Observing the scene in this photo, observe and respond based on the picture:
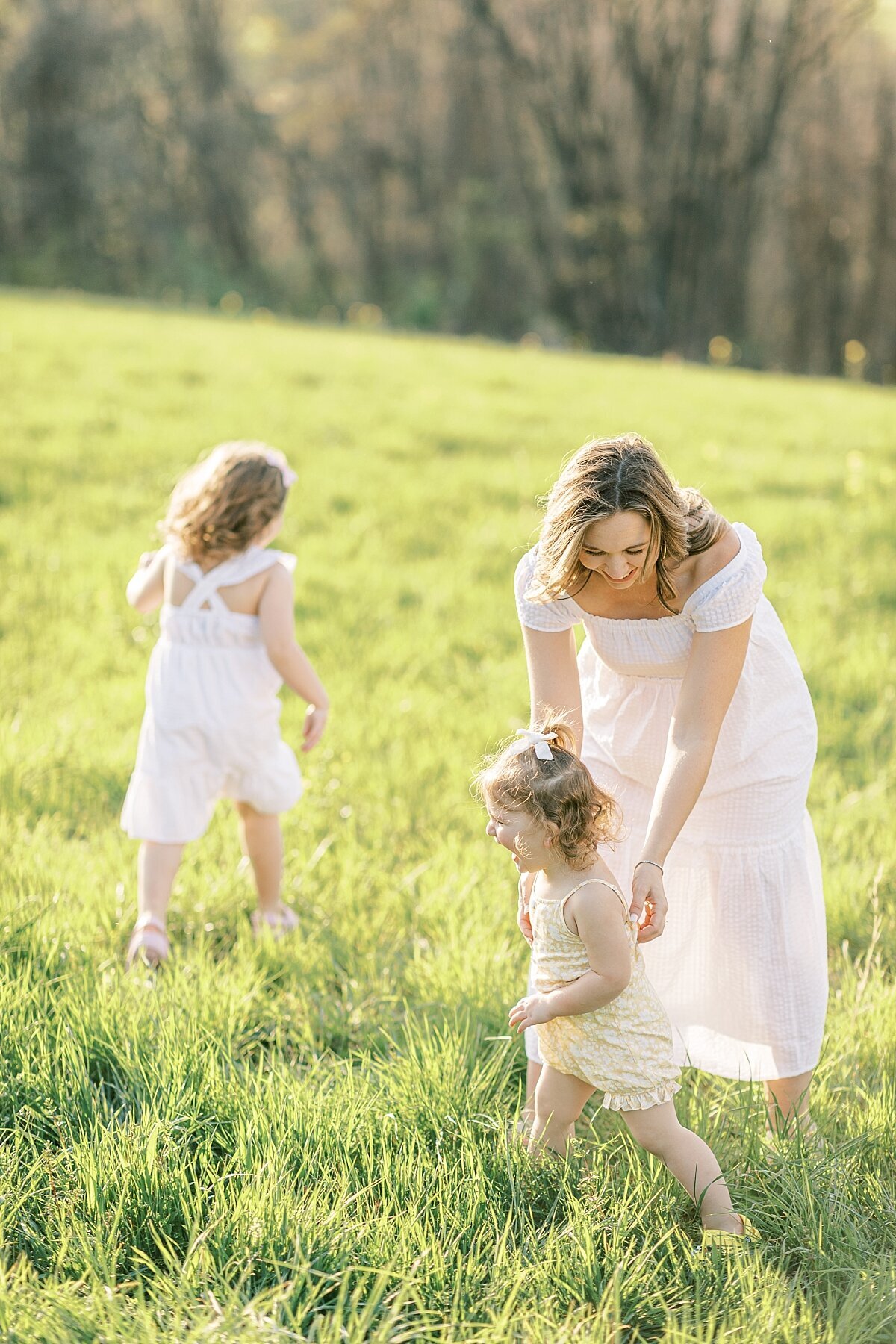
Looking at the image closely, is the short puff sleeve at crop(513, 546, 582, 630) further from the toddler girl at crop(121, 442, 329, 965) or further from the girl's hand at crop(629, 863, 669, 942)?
the toddler girl at crop(121, 442, 329, 965)

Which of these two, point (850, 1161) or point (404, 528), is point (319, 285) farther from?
point (850, 1161)

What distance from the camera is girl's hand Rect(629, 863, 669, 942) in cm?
200

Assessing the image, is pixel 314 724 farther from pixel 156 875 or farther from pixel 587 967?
pixel 587 967

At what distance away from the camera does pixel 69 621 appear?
497cm

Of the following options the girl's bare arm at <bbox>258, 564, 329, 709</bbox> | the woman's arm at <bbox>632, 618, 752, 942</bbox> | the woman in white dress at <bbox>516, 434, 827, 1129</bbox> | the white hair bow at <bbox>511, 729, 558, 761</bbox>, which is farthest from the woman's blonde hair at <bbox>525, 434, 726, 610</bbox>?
the girl's bare arm at <bbox>258, 564, 329, 709</bbox>

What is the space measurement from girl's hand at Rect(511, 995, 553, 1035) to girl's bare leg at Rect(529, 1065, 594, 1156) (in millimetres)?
192

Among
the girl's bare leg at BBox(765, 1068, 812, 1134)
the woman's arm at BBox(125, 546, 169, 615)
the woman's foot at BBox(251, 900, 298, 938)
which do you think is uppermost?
the woman's arm at BBox(125, 546, 169, 615)

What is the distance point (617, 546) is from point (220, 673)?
1.43 metres

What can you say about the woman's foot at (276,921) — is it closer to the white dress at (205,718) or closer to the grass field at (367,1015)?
the grass field at (367,1015)

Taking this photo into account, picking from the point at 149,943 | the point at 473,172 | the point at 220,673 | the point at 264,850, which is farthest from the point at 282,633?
the point at 473,172

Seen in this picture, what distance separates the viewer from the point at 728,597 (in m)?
2.09

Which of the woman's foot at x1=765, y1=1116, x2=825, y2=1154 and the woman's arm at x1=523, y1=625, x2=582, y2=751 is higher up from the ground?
the woman's arm at x1=523, y1=625, x2=582, y2=751

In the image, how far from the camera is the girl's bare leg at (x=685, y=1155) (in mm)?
2002

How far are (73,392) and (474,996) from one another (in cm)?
662
